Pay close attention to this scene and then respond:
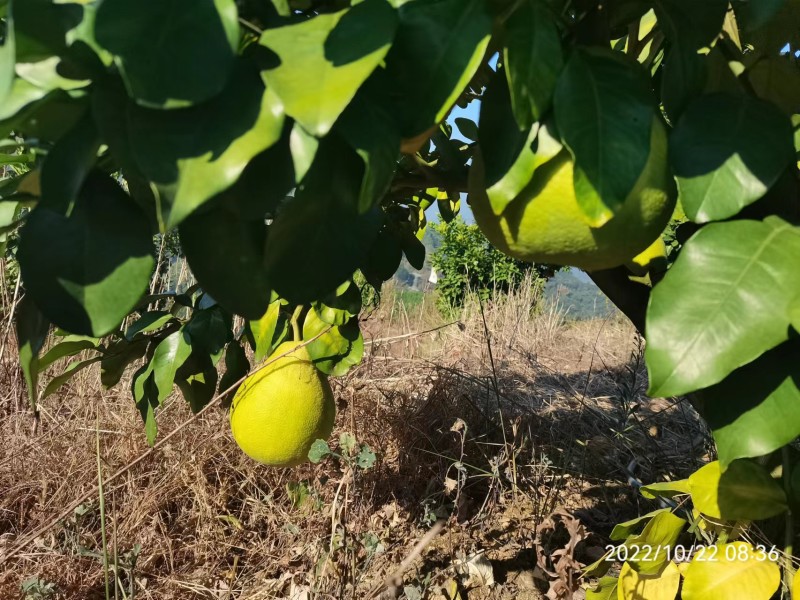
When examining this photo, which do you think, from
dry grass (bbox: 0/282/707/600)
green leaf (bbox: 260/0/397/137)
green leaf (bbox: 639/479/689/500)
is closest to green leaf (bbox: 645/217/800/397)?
green leaf (bbox: 260/0/397/137)

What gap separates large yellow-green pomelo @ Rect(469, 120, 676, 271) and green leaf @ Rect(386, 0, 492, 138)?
0.09 metres

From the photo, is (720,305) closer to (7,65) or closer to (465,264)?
(7,65)

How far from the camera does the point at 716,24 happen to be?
1.34 ft

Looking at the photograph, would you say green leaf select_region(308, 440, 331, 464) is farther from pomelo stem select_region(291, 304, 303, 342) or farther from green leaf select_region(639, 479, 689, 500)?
green leaf select_region(639, 479, 689, 500)

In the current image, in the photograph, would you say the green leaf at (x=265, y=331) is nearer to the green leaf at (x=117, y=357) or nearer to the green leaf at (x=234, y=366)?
the green leaf at (x=234, y=366)

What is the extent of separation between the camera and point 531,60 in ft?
1.09

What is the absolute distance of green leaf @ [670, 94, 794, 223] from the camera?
0.37 m

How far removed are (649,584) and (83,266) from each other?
28.0 inches

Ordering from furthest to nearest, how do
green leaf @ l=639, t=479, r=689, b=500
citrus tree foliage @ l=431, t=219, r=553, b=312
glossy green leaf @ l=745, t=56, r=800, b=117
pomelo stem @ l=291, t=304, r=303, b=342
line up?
citrus tree foliage @ l=431, t=219, r=553, b=312, pomelo stem @ l=291, t=304, r=303, b=342, green leaf @ l=639, t=479, r=689, b=500, glossy green leaf @ l=745, t=56, r=800, b=117

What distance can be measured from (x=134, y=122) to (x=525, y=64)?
0.19 meters

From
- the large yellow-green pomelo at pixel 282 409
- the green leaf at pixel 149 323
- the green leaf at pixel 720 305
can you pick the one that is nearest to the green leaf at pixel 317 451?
the large yellow-green pomelo at pixel 282 409

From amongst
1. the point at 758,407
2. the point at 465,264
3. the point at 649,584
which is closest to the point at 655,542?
the point at 649,584

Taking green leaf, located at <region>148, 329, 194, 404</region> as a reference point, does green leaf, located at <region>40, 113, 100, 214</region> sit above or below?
above

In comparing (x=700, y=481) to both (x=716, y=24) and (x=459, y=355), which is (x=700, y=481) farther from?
(x=459, y=355)
